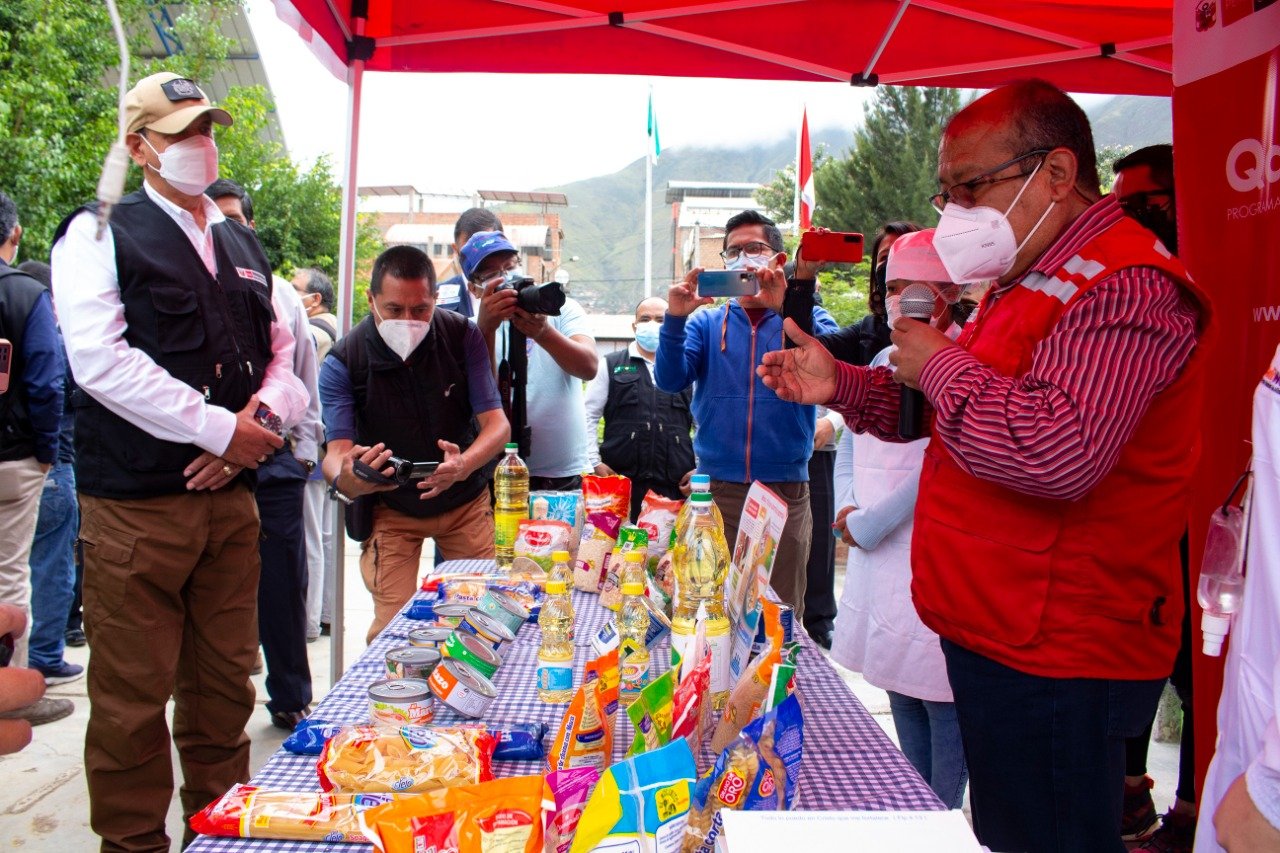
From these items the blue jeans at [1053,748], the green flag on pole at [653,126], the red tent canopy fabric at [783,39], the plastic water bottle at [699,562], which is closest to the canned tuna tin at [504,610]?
the plastic water bottle at [699,562]

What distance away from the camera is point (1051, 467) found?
1.26 m

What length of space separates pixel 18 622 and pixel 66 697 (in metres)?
2.78

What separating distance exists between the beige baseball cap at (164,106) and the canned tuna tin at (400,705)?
1.58 m

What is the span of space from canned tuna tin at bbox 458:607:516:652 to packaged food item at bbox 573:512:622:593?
40 centimetres

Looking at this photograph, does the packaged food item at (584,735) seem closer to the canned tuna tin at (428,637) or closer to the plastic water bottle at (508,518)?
the canned tuna tin at (428,637)

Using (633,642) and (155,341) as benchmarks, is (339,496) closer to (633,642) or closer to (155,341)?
(155,341)

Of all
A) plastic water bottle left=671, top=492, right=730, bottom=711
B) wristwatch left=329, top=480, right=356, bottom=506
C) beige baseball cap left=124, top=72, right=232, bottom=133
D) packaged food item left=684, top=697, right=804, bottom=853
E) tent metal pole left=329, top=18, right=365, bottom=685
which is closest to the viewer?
packaged food item left=684, top=697, right=804, bottom=853

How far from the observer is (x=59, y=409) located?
3.53 metres

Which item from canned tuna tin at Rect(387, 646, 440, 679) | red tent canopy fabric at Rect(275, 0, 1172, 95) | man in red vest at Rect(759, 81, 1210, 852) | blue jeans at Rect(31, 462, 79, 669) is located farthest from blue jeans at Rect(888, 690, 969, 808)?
blue jeans at Rect(31, 462, 79, 669)

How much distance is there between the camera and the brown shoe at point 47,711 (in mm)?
3428

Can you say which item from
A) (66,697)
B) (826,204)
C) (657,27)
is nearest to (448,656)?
(657,27)

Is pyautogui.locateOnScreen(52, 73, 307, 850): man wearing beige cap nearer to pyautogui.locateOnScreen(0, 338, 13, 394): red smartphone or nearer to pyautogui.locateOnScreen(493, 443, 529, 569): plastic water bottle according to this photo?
pyautogui.locateOnScreen(0, 338, 13, 394): red smartphone

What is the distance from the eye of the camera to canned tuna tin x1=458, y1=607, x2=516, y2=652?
1.85 meters

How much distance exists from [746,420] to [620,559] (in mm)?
1312
